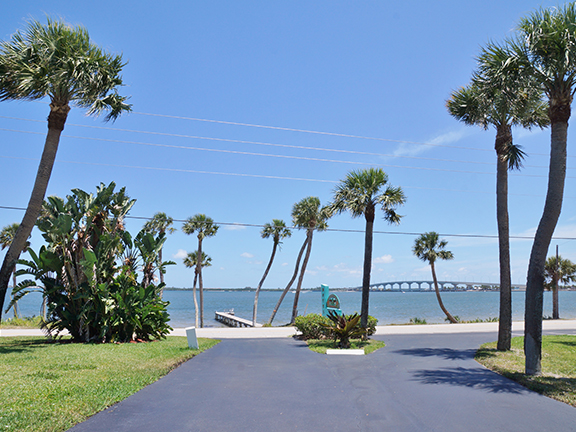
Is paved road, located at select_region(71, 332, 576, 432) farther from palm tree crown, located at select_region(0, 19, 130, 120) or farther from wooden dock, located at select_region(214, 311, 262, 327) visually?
wooden dock, located at select_region(214, 311, 262, 327)

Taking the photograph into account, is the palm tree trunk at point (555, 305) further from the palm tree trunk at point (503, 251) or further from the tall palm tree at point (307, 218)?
the palm tree trunk at point (503, 251)

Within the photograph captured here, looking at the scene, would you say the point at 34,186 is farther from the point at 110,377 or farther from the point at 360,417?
the point at 360,417

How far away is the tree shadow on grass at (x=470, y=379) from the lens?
784cm

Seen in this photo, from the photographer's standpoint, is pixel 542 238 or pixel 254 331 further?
pixel 254 331

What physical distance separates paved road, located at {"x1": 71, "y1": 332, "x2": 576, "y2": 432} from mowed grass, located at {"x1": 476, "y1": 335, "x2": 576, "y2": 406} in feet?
1.12

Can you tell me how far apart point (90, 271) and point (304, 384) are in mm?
9825

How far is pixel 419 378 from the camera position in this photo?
29.0 ft

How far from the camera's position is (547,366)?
1009cm

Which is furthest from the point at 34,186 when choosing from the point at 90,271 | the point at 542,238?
the point at 542,238

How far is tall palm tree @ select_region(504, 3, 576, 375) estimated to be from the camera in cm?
892

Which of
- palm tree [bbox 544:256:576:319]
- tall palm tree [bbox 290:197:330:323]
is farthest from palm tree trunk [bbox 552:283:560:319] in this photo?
tall palm tree [bbox 290:197:330:323]

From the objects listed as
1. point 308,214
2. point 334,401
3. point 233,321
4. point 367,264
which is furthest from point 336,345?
point 233,321

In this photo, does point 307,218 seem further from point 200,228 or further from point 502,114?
point 502,114

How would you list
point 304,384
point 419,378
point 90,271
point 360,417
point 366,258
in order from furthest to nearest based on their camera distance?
point 366,258 → point 90,271 → point 419,378 → point 304,384 → point 360,417
